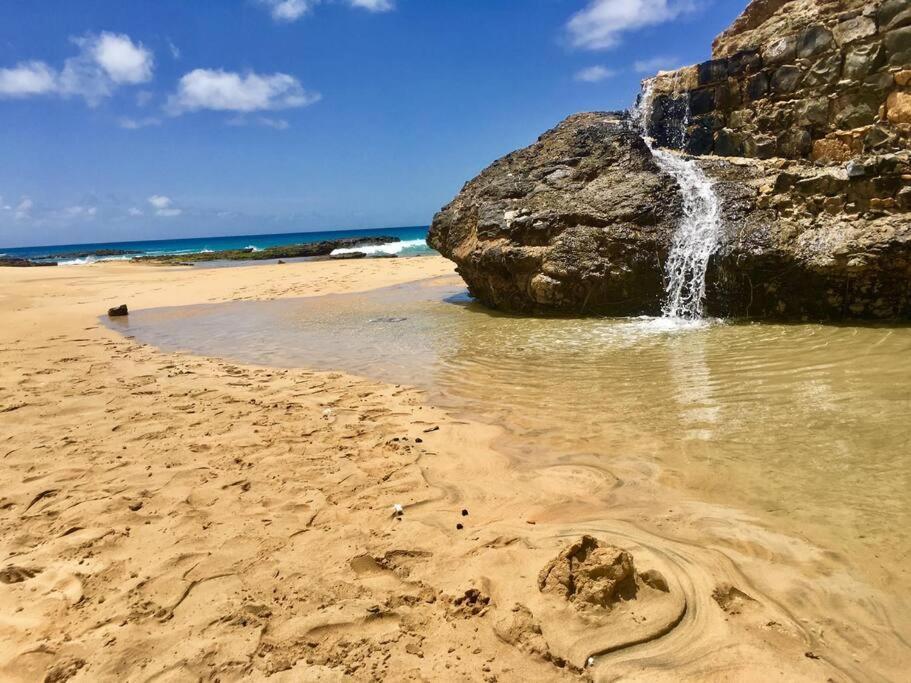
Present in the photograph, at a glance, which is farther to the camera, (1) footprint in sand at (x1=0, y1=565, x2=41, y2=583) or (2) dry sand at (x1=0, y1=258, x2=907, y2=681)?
(1) footprint in sand at (x1=0, y1=565, x2=41, y2=583)

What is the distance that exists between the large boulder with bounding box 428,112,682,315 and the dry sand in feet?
16.2

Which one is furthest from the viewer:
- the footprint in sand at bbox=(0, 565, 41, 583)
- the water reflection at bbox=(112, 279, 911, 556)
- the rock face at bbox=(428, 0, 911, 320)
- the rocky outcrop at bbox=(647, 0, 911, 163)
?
the rocky outcrop at bbox=(647, 0, 911, 163)

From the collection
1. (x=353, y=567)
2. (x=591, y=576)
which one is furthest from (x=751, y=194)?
(x=353, y=567)

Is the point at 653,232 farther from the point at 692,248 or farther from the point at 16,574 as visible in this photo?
the point at 16,574

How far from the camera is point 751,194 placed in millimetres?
8250

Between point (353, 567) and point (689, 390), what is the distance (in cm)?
353

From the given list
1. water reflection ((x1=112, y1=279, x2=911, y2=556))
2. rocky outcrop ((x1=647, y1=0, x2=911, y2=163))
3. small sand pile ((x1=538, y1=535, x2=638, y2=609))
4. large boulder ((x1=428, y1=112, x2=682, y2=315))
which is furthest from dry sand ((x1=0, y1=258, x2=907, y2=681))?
rocky outcrop ((x1=647, y1=0, x2=911, y2=163))

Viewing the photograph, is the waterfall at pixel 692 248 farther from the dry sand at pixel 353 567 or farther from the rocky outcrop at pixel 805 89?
the dry sand at pixel 353 567

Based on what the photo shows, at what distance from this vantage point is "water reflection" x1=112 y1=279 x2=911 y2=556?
319 centimetres

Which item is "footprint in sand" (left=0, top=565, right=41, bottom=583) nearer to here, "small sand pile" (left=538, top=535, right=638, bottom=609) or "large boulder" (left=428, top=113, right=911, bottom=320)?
"small sand pile" (left=538, top=535, right=638, bottom=609)

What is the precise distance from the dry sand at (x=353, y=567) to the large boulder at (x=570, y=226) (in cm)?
495

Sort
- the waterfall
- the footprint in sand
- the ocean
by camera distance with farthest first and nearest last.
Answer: the ocean → the waterfall → the footprint in sand

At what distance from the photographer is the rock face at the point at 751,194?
23.7ft

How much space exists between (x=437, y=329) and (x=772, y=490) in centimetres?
607
